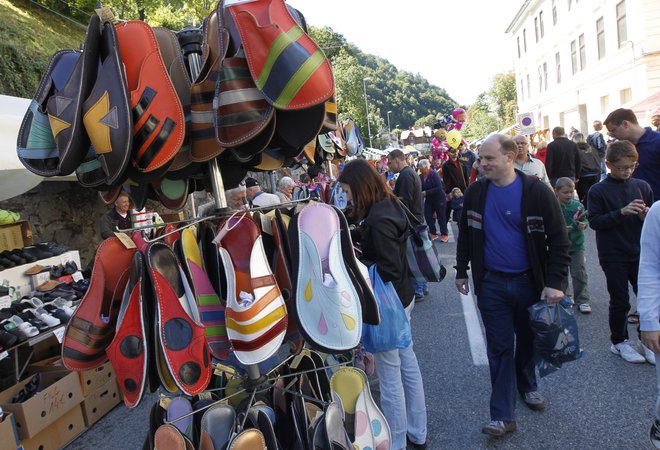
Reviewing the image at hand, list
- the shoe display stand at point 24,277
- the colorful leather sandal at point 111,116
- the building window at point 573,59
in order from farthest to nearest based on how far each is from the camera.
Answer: the building window at point 573,59, the shoe display stand at point 24,277, the colorful leather sandal at point 111,116

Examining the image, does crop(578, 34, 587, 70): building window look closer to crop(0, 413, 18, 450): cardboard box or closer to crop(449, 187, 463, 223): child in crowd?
crop(449, 187, 463, 223): child in crowd

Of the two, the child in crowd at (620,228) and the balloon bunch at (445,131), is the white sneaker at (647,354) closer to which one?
the child in crowd at (620,228)

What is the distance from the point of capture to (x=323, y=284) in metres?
1.56

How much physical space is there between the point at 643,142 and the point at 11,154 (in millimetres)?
5475

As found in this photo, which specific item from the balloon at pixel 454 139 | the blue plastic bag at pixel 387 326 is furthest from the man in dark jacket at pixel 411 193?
the balloon at pixel 454 139

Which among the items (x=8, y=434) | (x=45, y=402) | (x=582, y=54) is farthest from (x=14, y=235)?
(x=582, y=54)

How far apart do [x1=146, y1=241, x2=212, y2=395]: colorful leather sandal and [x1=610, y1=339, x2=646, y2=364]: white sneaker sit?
3577 millimetres

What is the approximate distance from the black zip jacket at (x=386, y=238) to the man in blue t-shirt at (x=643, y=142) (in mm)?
2439

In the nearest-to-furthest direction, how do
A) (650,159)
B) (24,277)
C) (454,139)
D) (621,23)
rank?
(650,159), (24,277), (454,139), (621,23)

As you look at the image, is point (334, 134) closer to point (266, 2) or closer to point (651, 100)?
point (266, 2)

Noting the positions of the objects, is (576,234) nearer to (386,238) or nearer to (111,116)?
(386,238)

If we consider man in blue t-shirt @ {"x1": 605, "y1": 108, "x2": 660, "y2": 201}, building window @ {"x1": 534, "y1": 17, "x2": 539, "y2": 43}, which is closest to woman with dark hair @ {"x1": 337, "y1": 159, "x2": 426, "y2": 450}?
man in blue t-shirt @ {"x1": 605, "y1": 108, "x2": 660, "y2": 201}

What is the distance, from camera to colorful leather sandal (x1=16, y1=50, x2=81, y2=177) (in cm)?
152

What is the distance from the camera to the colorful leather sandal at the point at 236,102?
1438mm
